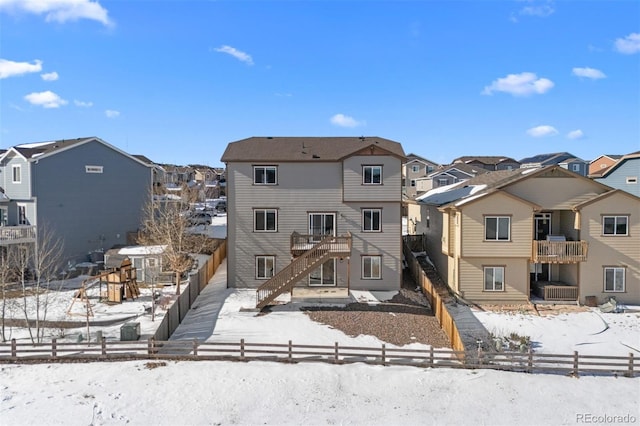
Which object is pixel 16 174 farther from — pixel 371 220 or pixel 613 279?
pixel 613 279

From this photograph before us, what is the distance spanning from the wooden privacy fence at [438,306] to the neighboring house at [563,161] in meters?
34.7

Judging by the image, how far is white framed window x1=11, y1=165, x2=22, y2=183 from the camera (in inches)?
1091

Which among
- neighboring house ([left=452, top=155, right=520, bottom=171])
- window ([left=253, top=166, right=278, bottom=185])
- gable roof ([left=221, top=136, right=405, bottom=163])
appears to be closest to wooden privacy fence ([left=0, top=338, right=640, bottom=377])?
window ([left=253, top=166, right=278, bottom=185])

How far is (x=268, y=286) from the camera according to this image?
2186cm

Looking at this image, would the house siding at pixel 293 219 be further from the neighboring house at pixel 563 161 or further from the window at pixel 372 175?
the neighboring house at pixel 563 161

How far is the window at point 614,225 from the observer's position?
922 inches

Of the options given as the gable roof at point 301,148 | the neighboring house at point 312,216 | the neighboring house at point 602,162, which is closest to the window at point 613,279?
the neighboring house at point 312,216

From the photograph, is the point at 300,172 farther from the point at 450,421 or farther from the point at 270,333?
the point at 450,421

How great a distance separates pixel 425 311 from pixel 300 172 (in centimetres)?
1076

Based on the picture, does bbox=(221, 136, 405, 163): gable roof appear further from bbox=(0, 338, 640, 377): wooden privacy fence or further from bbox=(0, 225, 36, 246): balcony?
bbox=(0, 225, 36, 246): balcony

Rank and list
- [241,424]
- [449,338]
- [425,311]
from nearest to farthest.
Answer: [241,424] < [449,338] < [425,311]

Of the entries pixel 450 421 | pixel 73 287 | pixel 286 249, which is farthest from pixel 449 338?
pixel 73 287

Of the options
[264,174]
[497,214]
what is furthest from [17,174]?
[497,214]

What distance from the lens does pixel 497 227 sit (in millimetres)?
23281
